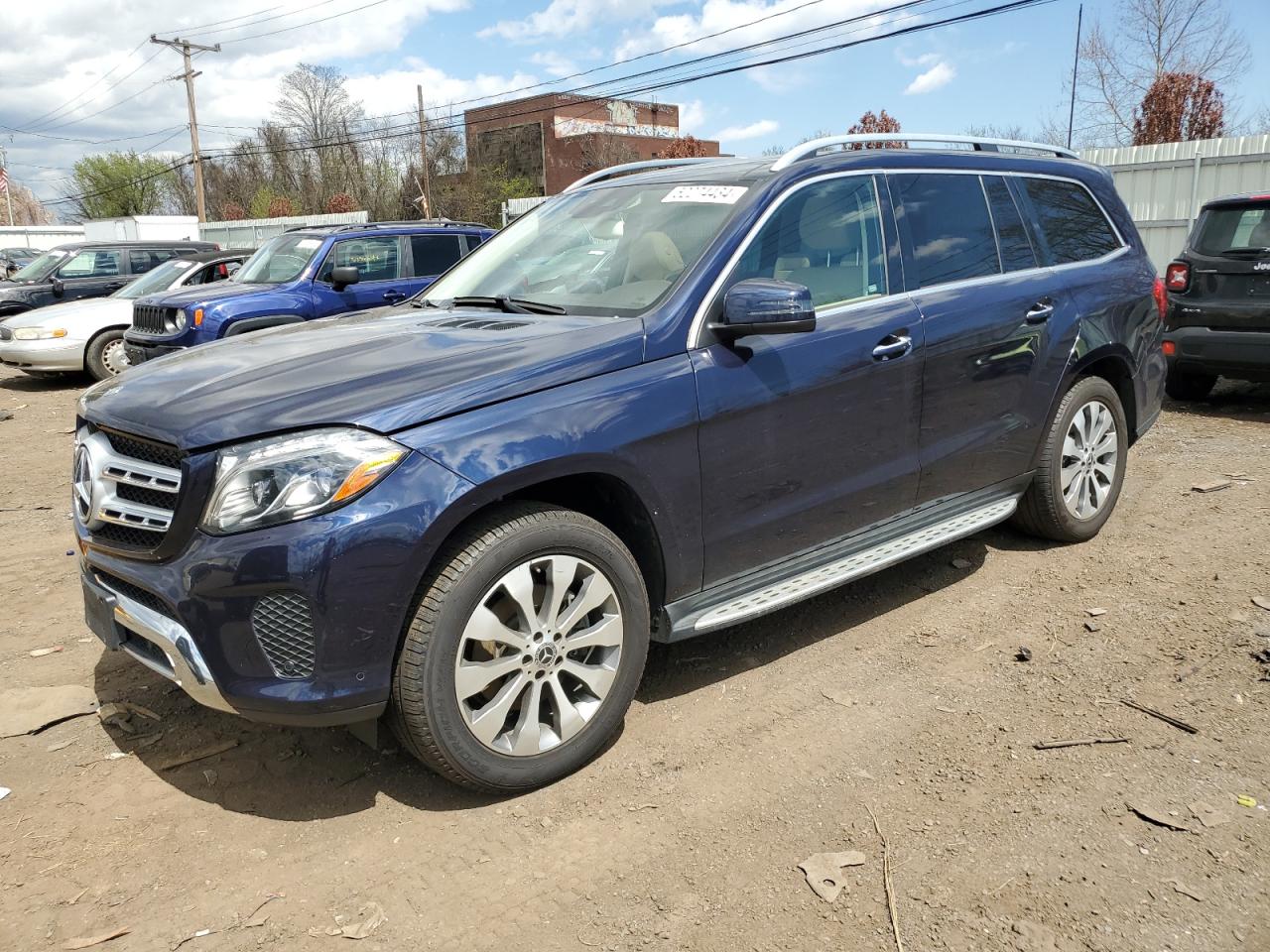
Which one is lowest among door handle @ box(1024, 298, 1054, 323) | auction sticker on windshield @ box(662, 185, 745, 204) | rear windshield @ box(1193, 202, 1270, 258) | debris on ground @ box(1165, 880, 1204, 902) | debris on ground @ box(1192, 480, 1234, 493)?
debris on ground @ box(1165, 880, 1204, 902)

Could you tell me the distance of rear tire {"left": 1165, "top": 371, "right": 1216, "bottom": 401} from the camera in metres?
8.97

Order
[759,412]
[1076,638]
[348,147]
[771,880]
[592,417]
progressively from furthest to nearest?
1. [348,147]
2. [1076,638]
3. [759,412]
4. [592,417]
5. [771,880]

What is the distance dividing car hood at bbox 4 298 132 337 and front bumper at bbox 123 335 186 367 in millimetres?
2414

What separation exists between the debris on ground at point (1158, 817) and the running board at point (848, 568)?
1.24 meters

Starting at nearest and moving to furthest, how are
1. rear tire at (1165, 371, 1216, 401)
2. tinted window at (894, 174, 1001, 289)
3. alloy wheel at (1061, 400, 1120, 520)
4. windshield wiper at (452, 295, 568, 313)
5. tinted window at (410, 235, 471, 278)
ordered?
windshield wiper at (452, 295, 568, 313) < tinted window at (894, 174, 1001, 289) < alloy wheel at (1061, 400, 1120, 520) < rear tire at (1165, 371, 1216, 401) < tinted window at (410, 235, 471, 278)

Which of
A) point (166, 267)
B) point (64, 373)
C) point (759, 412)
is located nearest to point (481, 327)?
point (759, 412)

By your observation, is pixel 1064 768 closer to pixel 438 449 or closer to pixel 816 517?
pixel 816 517

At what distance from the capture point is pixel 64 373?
47.4 feet

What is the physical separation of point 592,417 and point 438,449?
20.5 inches

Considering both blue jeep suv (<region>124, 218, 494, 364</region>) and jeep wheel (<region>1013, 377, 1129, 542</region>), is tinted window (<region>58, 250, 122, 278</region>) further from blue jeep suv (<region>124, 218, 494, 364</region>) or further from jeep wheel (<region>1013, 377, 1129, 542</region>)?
jeep wheel (<region>1013, 377, 1129, 542</region>)

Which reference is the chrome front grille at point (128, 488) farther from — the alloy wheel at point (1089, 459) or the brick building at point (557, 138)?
the brick building at point (557, 138)

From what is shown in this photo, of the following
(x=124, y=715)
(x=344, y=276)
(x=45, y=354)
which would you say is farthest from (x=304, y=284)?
(x=124, y=715)

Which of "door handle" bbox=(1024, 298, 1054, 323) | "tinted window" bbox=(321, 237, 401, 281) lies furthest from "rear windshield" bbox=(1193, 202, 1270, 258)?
"tinted window" bbox=(321, 237, 401, 281)

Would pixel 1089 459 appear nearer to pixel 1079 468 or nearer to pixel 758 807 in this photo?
pixel 1079 468
